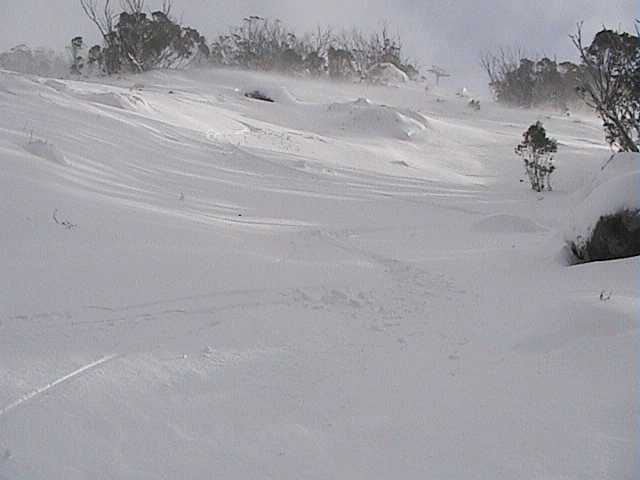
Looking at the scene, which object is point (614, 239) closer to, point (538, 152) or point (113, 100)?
point (538, 152)

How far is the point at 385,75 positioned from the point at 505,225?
30.0m

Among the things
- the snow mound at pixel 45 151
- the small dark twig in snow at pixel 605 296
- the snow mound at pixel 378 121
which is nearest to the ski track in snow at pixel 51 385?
the small dark twig in snow at pixel 605 296

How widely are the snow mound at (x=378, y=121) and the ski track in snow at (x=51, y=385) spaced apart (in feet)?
49.5

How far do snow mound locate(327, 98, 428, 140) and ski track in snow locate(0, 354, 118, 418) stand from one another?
15.1 meters

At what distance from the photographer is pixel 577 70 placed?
1220 inches

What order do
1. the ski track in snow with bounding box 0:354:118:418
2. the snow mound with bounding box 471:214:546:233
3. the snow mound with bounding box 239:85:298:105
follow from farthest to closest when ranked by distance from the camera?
the snow mound with bounding box 239:85:298:105 < the snow mound with bounding box 471:214:546:233 < the ski track in snow with bounding box 0:354:118:418

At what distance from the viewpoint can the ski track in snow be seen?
2670 millimetres

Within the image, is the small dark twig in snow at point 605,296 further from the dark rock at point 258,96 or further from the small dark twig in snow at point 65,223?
the dark rock at point 258,96

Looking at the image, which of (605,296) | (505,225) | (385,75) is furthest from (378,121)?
(385,75)

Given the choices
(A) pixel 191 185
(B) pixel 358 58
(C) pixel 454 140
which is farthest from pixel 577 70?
(A) pixel 191 185

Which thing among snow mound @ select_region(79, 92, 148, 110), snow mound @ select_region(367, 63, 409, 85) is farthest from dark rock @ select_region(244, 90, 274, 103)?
snow mound @ select_region(367, 63, 409, 85)

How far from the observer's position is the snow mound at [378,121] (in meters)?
17.7

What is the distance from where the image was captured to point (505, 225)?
773cm

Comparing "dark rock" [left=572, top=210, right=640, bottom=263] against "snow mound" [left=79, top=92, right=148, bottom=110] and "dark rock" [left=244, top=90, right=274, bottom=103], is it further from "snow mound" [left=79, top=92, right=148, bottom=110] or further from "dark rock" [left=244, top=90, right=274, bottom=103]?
"dark rock" [left=244, top=90, right=274, bottom=103]
